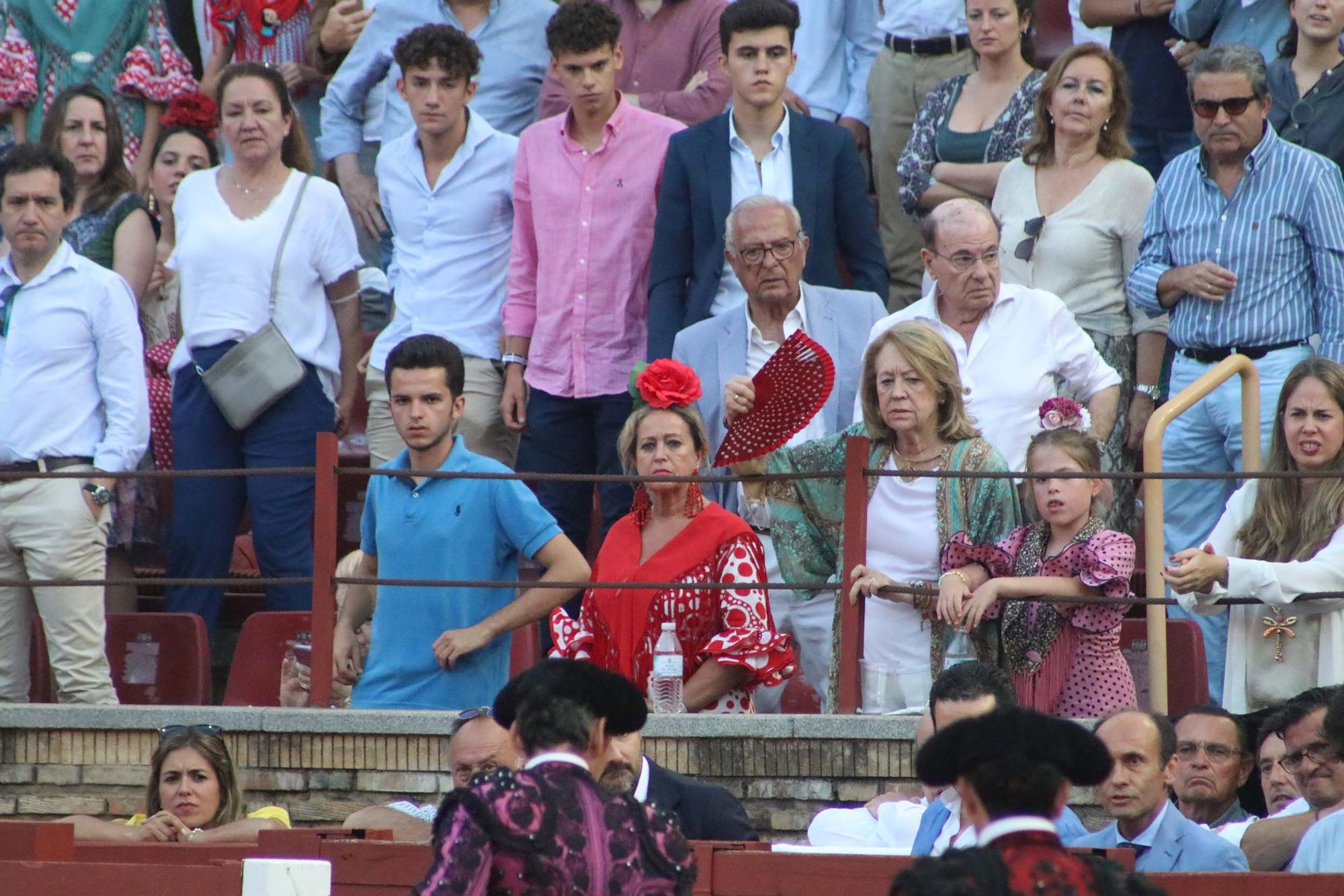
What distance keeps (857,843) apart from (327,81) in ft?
18.9

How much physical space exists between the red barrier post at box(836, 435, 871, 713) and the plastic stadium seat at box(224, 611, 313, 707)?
2.05 meters

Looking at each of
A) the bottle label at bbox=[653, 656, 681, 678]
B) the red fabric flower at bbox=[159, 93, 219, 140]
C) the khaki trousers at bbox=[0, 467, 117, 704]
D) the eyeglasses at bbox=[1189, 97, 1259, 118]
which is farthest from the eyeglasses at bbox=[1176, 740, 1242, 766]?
the red fabric flower at bbox=[159, 93, 219, 140]

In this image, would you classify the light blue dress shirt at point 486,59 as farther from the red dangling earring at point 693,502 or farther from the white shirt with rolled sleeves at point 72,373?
the red dangling earring at point 693,502

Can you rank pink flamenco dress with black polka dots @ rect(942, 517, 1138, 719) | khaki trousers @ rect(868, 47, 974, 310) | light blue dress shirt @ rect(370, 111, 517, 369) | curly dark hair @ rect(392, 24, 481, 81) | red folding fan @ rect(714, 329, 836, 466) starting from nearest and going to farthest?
1. pink flamenco dress with black polka dots @ rect(942, 517, 1138, 719)
2. red folding fan @ rect(714, 329, 836, 466)
3. curly dark hair @ rect(392, 24, 481, 81)
4. light blue dress shirt @ rect(370, 111, 517, 369)
5. khaki trousers @ rect(868, 47, 974, 310)

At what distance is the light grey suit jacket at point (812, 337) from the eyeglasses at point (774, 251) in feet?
0.65

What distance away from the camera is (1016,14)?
367 inches

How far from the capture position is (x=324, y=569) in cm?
789

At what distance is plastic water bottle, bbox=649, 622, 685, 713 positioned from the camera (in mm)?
7461

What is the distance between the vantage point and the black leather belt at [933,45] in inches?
393

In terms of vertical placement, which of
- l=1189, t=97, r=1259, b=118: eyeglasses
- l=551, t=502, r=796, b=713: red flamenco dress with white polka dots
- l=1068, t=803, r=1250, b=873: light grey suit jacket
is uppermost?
l=1189, t=97, r=1259, b=118: eyeglasses

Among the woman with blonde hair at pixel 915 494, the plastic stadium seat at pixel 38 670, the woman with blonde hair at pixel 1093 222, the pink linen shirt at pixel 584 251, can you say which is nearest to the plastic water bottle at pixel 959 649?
the woman with blonde hair at pixel 915 494

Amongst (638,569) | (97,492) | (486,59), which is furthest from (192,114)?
(638,569)

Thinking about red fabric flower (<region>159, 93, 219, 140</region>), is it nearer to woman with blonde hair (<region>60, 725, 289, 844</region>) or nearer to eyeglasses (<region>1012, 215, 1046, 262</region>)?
eyeglasses (<region>1012, 215, 1046, 262</region>)

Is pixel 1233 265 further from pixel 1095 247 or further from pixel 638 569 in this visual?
pixel 638 569
